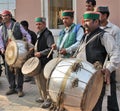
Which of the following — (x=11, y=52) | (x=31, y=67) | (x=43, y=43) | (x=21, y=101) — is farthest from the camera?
(x=21, y=101)

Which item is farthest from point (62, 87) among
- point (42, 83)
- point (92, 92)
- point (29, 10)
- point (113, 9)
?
point (29, 10)

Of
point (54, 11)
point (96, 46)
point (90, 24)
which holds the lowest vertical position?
point (96, 46)

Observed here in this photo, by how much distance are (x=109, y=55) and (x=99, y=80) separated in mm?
395

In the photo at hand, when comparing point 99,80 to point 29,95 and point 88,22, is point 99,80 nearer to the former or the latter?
point 88,22

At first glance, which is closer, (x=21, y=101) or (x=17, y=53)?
(x=17, y=53)

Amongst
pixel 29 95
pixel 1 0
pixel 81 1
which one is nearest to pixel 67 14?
pixel 29 95

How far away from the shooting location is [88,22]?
416 cm

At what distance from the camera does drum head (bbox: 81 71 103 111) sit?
3709 millimetres

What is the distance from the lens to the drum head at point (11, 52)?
6.48m

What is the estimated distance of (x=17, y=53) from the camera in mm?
6438

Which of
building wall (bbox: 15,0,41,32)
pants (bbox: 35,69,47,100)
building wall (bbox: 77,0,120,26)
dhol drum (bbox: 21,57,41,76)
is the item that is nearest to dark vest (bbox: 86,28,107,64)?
dhol drum (bbox: 21,57,41,76)

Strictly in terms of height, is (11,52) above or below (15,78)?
above

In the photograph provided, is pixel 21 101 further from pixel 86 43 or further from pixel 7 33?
pixel 86 43

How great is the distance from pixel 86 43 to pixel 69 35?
1323 mm
